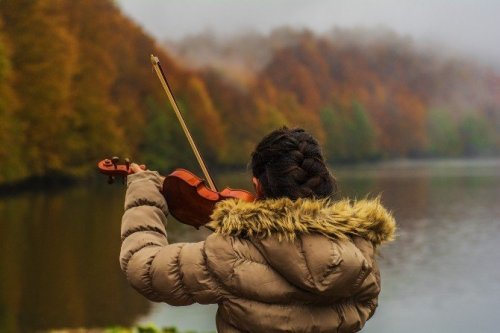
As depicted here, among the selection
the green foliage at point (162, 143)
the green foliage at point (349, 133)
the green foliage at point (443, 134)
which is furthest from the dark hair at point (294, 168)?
the green foliage at point (443, 134)

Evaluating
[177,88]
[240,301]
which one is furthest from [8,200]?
[240,301]

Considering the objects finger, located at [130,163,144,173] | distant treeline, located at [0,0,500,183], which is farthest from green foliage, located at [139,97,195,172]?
finger, located at [130,163,144,173]

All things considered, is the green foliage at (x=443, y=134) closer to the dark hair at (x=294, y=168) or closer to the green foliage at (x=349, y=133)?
the green foliage at (x=349, y=133)

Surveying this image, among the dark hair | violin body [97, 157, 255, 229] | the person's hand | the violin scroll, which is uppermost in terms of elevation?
the dark hair

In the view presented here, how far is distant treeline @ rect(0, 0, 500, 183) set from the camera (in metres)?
11.3

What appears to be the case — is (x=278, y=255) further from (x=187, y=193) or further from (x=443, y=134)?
(x=443, y=134)

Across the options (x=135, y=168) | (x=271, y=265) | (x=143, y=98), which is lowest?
(x=143, y=98)

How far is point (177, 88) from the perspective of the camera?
43.4ft

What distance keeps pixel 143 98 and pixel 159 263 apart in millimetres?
11442

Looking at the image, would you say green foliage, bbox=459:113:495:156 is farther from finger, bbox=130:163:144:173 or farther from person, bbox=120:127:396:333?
person, bbox=120:127:396:333

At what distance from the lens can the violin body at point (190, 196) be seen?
1.62 metres

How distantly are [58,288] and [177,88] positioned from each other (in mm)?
3496

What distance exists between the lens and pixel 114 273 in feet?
39.2

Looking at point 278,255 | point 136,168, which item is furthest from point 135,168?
point 278,255
